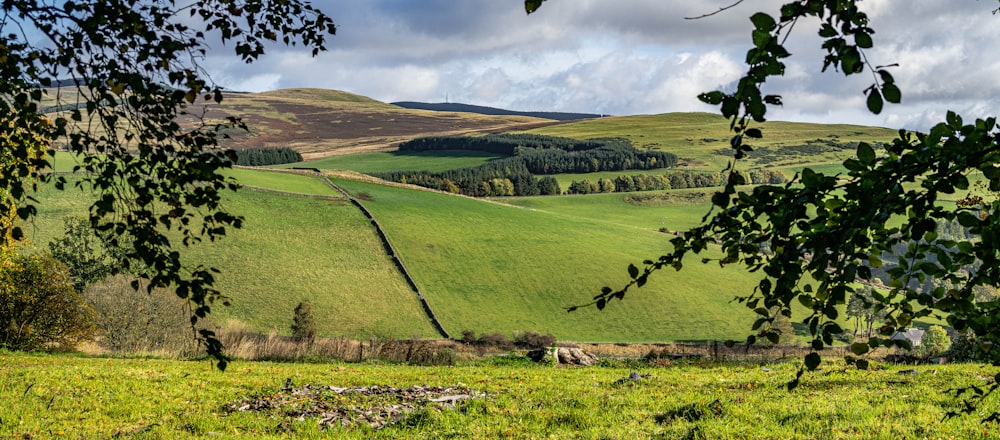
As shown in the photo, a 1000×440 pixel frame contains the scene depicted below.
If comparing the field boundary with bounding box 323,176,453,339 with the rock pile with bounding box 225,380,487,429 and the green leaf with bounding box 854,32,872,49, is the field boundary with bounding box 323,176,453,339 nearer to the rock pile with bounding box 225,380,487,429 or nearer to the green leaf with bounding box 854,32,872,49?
the rock pile with bounding box 225,380,487,429

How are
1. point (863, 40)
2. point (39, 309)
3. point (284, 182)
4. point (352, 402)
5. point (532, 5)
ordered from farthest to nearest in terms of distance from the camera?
1. point (284, 182)
2. point (39, 309)
3. point (352, 402)
4. point (532, 5)
5. point (863, 40)

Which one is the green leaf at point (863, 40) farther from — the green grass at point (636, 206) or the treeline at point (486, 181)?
the treeline at point (486, 181)

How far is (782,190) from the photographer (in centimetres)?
548

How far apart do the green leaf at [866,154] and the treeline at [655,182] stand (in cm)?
15192

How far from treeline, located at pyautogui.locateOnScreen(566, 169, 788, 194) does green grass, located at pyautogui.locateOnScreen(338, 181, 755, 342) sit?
47.9 m

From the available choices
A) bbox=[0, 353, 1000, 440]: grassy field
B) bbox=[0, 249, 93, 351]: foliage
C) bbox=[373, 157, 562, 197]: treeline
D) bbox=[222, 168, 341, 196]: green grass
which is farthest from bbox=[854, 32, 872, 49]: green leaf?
bbox=[373, 157, 562, 197]: treeline

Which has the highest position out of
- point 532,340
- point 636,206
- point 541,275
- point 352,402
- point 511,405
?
point 511,405

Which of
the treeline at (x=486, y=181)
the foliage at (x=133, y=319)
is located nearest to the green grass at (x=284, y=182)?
the treeline at (x=486, y=181)

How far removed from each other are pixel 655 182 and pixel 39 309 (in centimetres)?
14448

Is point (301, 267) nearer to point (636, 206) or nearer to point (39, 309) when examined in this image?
point (39, 309)

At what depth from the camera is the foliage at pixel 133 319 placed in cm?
4250

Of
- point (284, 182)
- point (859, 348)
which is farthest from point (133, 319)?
point (284, 182)

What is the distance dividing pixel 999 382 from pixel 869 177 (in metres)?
1.74

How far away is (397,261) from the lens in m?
86.2
